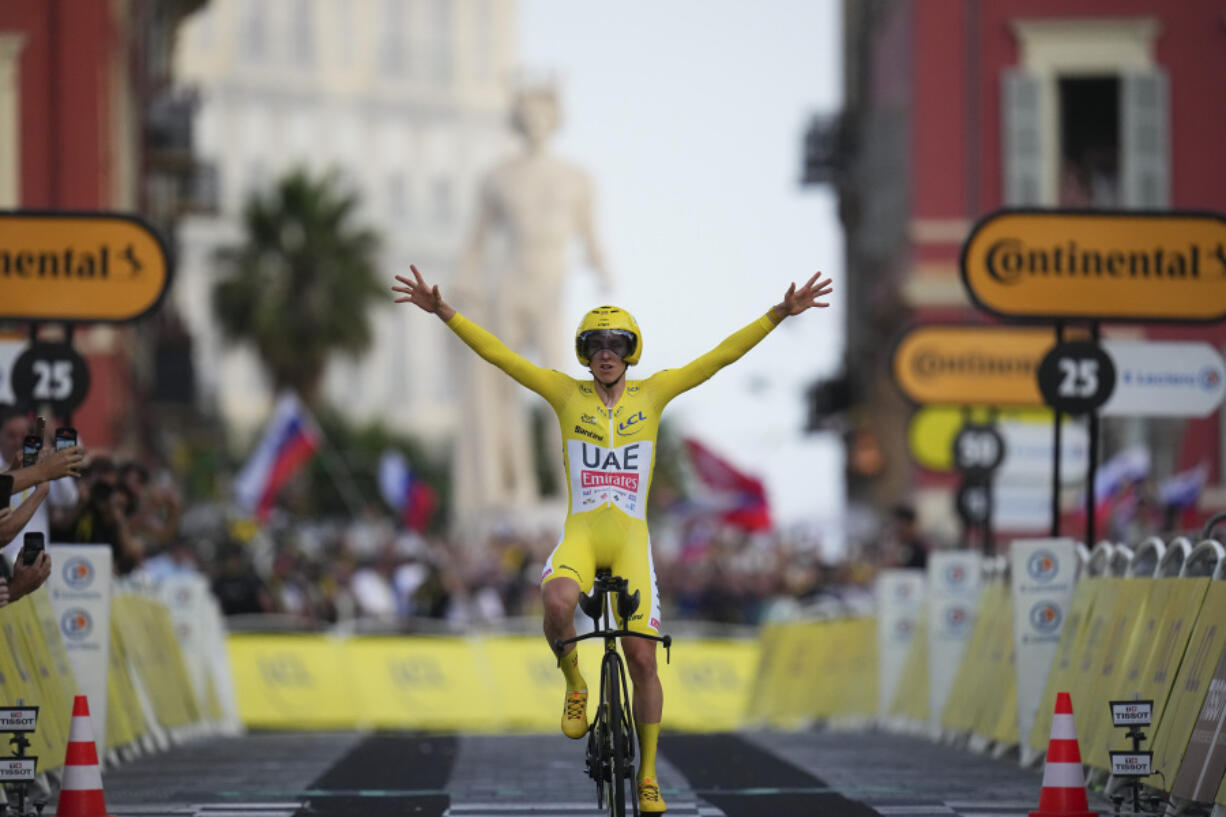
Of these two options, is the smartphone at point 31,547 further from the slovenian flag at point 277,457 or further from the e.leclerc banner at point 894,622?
the slovenian flag at point 277,457

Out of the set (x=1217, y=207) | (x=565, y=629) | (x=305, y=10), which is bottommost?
(x=565, y=629)

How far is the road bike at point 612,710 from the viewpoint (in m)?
9.54

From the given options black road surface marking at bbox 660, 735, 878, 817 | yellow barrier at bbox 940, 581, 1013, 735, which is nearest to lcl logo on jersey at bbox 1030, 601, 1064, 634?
yellow barrier at bbox 940, 581, 1013, 735

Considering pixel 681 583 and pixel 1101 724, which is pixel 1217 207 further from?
pixel 1101 724

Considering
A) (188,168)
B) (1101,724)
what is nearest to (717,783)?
(1101,724)

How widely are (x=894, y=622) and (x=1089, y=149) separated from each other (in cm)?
2551

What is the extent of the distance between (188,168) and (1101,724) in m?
40.9

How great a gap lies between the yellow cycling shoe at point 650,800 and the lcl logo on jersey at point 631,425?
1.49 m

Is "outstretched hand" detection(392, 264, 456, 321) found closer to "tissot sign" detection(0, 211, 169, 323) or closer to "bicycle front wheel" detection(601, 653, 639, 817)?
"bicycle front wheel" detection(601, 653, 639, 817)

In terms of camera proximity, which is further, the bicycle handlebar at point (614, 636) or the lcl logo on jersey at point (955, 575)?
the lcl logo on jersey at point (955, 575)

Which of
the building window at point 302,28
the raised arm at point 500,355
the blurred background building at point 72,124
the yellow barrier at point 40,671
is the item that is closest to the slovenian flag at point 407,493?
the blurred background building at point 72,124

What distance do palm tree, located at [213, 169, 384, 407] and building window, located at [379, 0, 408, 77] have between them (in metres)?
47.6

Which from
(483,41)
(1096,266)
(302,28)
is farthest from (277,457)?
(483,41)

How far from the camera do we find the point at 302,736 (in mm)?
21000
